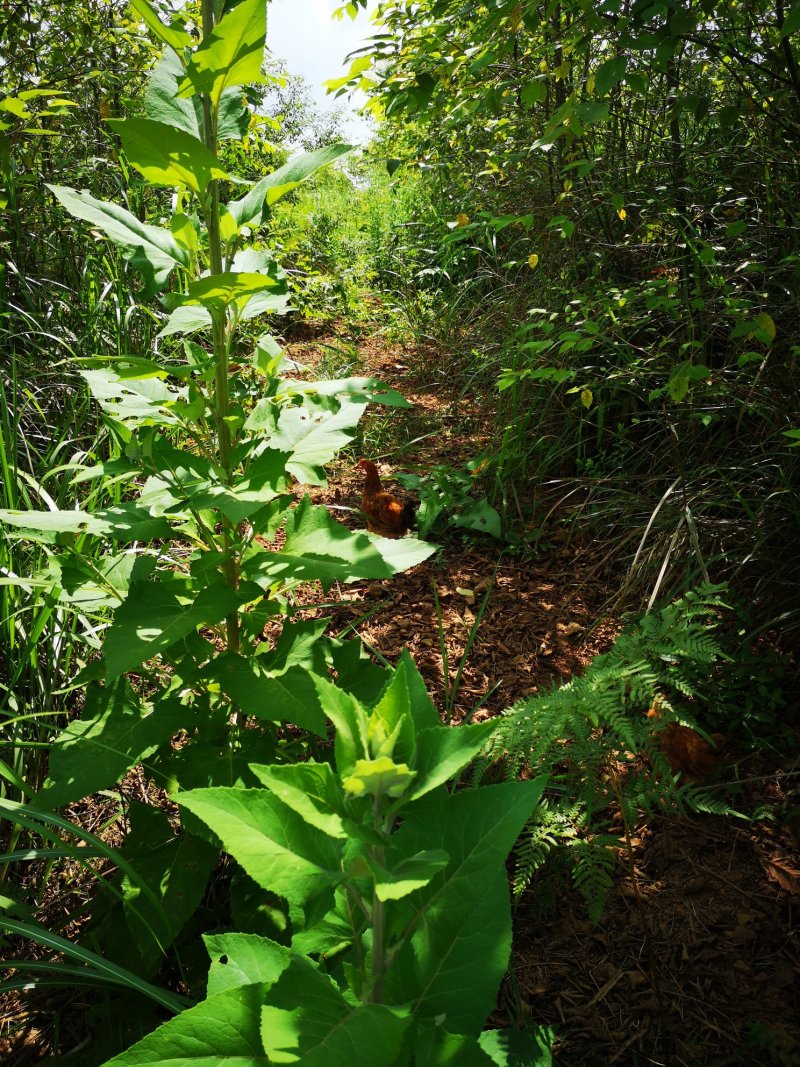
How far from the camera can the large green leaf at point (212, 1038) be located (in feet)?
2.74

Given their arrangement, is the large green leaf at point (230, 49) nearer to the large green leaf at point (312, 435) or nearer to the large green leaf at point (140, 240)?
the large green leaf at point (140, 240)

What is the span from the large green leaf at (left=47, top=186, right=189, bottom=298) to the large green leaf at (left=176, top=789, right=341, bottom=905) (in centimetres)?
90

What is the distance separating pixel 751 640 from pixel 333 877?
5.99ft

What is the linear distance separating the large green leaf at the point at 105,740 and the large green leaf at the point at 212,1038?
1.70ft

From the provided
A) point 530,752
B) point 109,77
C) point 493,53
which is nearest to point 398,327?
point 109,77

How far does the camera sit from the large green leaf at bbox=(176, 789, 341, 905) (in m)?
0.84

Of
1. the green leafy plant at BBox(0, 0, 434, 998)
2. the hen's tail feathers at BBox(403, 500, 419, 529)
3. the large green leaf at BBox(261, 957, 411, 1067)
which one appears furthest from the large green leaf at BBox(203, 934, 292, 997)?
the hen's tail feathers at BBox(403, 500, 419, 529)

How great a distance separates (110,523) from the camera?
4.40ft

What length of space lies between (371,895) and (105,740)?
2.28 feet

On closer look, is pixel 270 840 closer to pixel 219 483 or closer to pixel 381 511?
pixel 219 483

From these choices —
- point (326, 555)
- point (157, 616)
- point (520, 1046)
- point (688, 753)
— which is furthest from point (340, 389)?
point (688, 753)

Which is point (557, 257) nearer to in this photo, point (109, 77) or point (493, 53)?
point (493, 53)

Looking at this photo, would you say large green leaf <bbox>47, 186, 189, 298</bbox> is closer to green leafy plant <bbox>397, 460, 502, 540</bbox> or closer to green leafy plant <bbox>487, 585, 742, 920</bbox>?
green leafy plant <bbox>487, 585, 742, 920</bbox>

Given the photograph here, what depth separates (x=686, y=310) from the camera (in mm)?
2938
